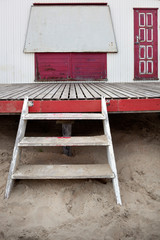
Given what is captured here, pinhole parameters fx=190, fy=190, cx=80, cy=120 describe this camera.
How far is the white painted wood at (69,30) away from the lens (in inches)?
231

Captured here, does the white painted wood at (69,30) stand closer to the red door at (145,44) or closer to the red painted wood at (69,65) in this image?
A: the red painted wood at (69,65)

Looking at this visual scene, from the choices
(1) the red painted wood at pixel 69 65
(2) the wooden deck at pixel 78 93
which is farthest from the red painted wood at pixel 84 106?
(1) the red painted wood at pixel 69 65

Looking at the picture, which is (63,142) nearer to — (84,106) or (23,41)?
(84,106)

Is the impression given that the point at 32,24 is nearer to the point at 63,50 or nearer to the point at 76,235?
the point at 63,50

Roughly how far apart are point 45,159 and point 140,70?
462 cm

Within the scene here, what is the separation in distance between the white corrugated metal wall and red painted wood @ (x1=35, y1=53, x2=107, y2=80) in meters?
0.26

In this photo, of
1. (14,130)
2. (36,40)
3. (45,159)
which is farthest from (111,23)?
(45,159)

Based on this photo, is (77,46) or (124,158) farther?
(77,46)

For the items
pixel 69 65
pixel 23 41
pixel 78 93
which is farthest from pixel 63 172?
pixel 23 41

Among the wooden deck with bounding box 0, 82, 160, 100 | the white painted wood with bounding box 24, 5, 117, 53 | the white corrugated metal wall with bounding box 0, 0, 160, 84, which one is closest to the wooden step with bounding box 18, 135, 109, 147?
the wooden deck with bounding box 0, 82, 160, 100

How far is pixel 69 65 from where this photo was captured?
5.99 meters

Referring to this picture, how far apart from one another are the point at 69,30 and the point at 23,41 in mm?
1479

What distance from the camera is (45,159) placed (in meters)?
2.88

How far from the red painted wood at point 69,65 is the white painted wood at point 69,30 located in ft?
0.59
